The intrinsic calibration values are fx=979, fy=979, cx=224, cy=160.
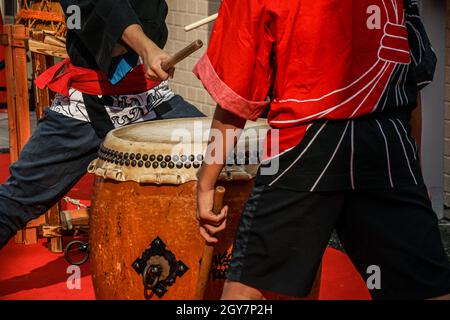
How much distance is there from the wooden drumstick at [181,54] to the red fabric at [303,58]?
0.28 meters

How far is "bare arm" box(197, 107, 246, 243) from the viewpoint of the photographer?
270 centimetres

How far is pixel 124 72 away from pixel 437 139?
8.15ft

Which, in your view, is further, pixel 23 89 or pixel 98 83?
pixel 23 89

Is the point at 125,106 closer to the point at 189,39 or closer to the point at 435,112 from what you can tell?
the point at 435,112

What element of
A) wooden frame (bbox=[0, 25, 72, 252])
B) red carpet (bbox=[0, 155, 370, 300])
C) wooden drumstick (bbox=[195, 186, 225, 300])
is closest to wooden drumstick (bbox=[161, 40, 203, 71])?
wooden drumstick (bbox=[195, 186, 225, 300])

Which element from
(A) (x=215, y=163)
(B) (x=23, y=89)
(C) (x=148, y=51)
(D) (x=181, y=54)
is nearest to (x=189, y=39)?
(B) (x=23, y=89)

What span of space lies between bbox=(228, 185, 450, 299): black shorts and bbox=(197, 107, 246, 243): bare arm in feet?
0.40

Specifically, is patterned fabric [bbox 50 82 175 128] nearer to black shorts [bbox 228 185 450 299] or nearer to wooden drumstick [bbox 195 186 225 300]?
wooden drumstick [bbox 195 186 225 300]

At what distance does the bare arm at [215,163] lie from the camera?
8.86 feet

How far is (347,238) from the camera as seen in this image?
2.79 meters

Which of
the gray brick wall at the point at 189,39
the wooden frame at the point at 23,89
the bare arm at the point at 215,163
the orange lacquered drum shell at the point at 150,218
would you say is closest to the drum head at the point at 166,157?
the orange lacquered drum shell at the point at 150,218

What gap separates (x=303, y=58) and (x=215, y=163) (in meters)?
0.38

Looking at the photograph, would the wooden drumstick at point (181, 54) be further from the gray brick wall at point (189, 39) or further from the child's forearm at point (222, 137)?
the gray brick wall at point (189, 39)

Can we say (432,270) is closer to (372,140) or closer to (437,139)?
(372,140)
